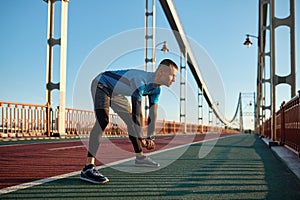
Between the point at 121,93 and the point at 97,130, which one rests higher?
the point at 121,93

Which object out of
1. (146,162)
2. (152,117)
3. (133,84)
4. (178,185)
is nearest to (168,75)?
(133,84)

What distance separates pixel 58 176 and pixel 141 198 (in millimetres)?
1275

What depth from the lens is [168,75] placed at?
11.4 feet

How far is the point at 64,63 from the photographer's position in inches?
607

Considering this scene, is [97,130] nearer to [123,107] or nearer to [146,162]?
[123,107]

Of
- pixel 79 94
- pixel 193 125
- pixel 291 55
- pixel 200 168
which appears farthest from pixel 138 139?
pixel 193 125

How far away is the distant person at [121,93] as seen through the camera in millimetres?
3467

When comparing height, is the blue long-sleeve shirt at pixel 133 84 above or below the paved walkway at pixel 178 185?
above

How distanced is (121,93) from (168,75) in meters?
0.54

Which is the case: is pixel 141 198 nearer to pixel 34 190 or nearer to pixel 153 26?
pixel 34 190

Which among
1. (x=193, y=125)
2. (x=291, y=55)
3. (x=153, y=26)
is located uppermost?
(x=153, y=26)

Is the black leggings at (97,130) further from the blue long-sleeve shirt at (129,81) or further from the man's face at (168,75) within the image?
the man's face at (168,75)

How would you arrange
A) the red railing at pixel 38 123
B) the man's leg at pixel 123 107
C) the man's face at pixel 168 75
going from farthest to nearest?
the red railing at pixel 38 123
the man's leg at pixel 123 107
the man's face at pixel 168 75

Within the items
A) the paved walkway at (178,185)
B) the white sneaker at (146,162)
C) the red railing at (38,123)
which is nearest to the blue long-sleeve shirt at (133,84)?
the paved walkway at (178,185)
